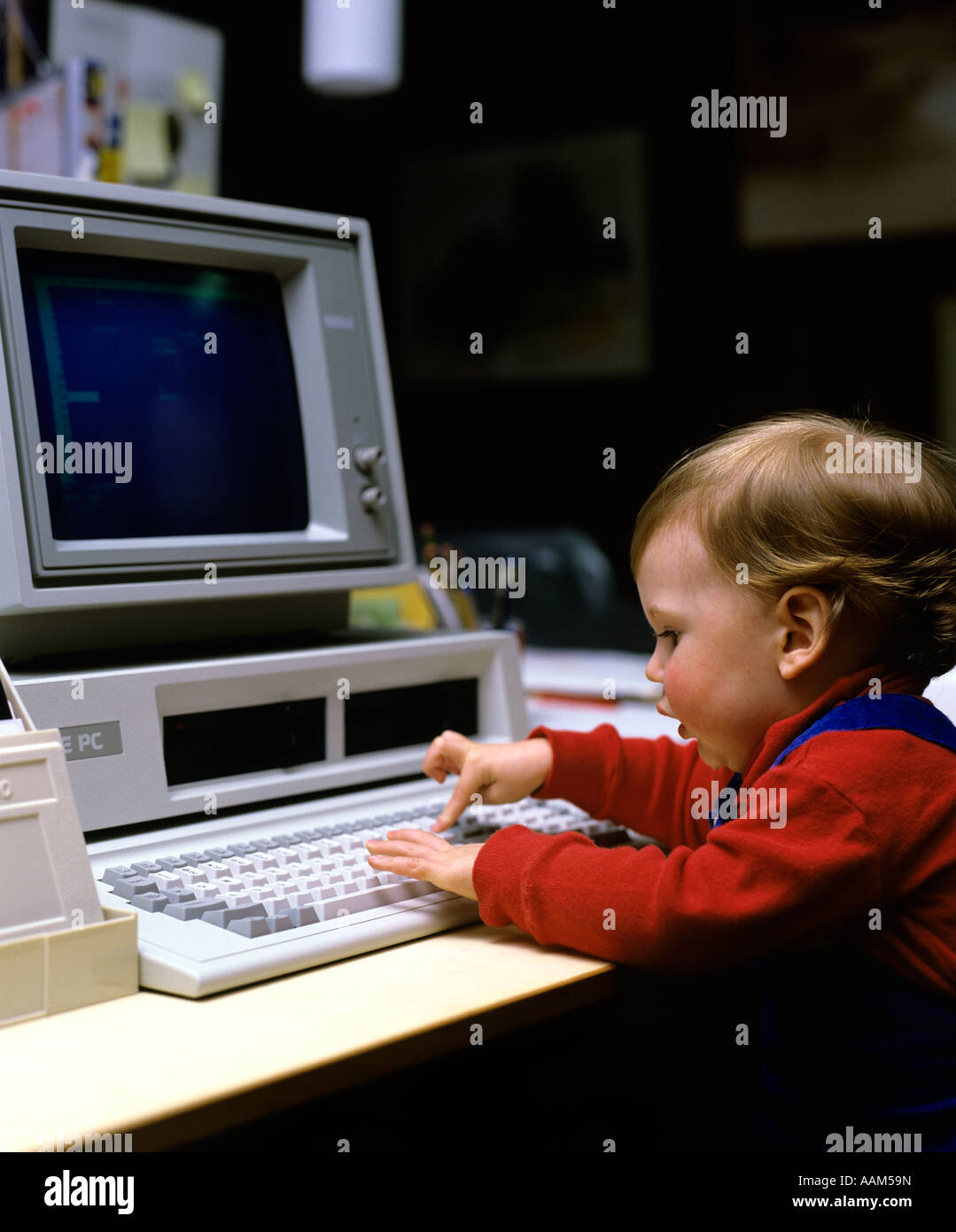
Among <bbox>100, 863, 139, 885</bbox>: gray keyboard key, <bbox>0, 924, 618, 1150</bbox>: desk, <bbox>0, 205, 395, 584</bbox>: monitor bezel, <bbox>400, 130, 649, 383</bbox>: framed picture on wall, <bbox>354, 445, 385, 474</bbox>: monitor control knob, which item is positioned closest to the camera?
<bbox>0, 924, 618, 1150</bbox>: desk

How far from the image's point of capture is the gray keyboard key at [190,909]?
77cm

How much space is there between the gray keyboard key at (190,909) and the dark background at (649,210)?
3.06 metres

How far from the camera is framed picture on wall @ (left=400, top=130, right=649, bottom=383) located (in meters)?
3.90

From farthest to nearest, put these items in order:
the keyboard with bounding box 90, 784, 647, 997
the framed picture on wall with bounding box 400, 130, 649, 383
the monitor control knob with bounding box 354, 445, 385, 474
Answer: the framed picture on wall with bounding box 400, 130, 649, 383 → the monitor control knob with bounding box 354, 445, 385, 474 → the keyboard with bounding box 90, 784, 647, 997

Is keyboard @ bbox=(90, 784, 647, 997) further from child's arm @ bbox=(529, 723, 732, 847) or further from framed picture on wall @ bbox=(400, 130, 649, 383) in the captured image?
framed picture on wall @ bbox=(400, 130, 649, 383)

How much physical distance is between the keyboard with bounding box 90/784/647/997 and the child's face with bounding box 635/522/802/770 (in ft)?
0.52

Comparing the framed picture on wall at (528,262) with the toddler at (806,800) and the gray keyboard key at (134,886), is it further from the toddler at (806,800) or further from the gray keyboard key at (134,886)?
the gray keyboard key at (134,886)

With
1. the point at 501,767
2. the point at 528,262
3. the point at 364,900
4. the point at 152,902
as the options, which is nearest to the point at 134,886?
the point at 152,902

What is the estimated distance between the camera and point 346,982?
2.43 ft

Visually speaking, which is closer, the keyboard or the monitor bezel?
the keyboard

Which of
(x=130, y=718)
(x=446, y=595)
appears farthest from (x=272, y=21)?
(x=130, y=718)

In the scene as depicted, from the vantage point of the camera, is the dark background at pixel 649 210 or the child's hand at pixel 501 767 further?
the dark background at pixel 649 210

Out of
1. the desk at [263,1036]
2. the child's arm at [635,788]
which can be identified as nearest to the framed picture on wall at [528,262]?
the child's arm at [635,788]

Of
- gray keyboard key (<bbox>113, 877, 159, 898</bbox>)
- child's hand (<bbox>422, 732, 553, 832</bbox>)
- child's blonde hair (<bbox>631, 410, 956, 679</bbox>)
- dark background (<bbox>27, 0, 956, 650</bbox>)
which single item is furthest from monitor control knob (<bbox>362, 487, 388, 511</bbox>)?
dark background (<bbox>27, 0, 956, 650</bbox>)
